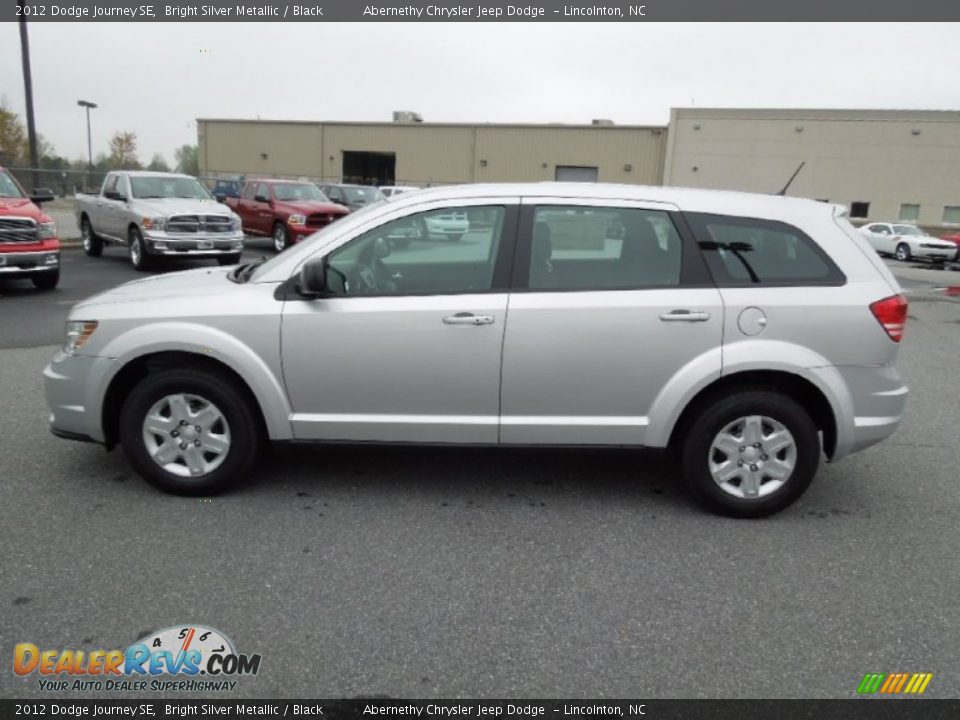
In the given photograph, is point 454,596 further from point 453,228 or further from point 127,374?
point 127,374

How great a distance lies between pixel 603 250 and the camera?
4.15 m

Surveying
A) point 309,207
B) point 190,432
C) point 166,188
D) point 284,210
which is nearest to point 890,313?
point 190,432

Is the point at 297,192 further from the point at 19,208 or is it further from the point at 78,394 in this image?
the point at 78,394

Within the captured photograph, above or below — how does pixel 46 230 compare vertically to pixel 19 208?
below

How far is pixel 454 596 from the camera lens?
3.22m

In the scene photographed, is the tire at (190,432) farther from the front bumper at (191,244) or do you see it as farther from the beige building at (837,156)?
the beige building at (837,156)

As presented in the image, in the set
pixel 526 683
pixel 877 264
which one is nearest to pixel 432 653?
pixel 526 683

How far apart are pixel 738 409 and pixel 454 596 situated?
182 cm

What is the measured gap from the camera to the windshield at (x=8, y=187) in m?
11.1

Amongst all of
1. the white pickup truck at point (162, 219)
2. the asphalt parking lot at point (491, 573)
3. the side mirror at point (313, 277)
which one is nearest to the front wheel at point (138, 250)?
the white pickup truck at point (162, 219)

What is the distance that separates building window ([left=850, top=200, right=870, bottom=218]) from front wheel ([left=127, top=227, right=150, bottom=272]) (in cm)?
3853

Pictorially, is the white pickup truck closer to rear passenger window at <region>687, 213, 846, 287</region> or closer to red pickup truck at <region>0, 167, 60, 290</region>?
red pickup truck at <region>0, 167, 60, 290</region>

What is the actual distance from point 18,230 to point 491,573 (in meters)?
10.3

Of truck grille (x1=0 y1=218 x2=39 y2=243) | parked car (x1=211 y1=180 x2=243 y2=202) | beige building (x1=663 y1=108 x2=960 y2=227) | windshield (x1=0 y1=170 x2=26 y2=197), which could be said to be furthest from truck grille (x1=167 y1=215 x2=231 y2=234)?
beige building (x1=663 y1=108 x2=960 y2=227)
